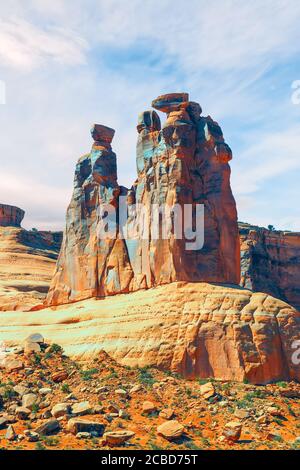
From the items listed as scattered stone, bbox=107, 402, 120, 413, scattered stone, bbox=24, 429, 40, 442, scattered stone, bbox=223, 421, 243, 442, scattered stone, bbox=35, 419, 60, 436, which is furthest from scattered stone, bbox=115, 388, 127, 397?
scattered stone, bbox=223, 421, 243, 442

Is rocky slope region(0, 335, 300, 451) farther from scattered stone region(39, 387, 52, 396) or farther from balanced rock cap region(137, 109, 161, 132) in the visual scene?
balanced rock cap region(137, 109, 161, 132)

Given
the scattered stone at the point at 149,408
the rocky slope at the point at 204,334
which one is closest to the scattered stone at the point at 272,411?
the rocky slope at the point at 204,334

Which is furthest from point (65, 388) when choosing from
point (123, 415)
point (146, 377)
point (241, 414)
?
point (241, 414)

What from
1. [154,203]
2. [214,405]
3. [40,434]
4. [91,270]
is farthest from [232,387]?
[91,270]

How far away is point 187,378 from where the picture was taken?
36.6 metres

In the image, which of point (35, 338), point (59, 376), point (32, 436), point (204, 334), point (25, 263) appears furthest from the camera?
point (25, 263)

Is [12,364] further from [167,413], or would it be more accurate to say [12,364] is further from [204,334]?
[167,413]

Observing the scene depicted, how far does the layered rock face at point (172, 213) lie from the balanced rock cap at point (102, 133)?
486 centimetres

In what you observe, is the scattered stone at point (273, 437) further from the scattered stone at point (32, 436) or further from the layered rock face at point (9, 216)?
the layered rock face at point (9, 216)

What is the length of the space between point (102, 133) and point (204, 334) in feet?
67.3

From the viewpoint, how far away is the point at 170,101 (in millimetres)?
43625

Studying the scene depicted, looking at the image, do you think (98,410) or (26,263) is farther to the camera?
(26,263)

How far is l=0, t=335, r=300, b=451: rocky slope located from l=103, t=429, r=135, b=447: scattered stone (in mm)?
42
